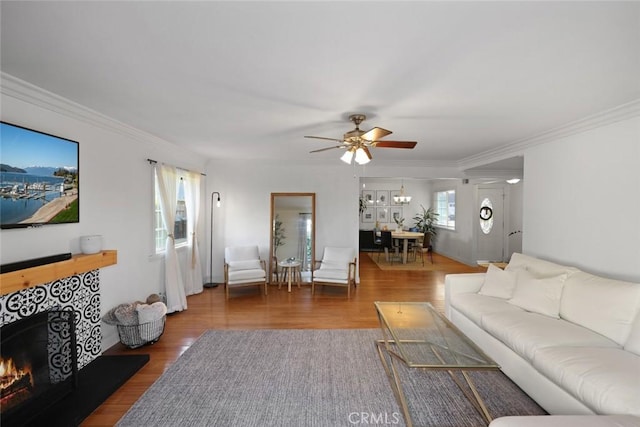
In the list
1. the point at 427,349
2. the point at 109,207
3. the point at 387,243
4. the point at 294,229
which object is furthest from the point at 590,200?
the point at 387,243

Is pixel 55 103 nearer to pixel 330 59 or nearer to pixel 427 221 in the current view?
pixel 330 59

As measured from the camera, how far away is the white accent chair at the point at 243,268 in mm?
4766

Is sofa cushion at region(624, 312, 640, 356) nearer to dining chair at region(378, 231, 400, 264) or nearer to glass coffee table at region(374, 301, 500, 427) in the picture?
glass coffee table at region(374, 301, 500, 427)

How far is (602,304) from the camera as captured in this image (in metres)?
2.32

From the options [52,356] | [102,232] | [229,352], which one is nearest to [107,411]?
[52,356]

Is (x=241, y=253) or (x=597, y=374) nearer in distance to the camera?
(x=597, y=374)

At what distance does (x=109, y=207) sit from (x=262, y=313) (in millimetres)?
2308

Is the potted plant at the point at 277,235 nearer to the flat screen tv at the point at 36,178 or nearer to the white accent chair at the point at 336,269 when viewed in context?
the white accent chair at the point at 336,269

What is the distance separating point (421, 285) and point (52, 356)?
17.4ft

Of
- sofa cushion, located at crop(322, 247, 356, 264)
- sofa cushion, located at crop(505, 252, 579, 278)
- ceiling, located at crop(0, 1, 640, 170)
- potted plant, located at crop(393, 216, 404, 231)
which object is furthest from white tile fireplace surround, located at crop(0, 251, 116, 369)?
potted plant, located at crop(393, 216, 404, 231)

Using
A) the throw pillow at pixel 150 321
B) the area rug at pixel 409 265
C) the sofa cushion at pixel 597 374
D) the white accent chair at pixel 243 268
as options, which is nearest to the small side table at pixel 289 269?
the white accent chair at pixel 243 268

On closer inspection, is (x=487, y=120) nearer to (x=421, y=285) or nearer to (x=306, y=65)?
(x=306, y=65)

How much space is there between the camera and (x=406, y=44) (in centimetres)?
159

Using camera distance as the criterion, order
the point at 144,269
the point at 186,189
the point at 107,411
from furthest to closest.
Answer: the point at 186,189
the point at 144,269
the point at 107,411
